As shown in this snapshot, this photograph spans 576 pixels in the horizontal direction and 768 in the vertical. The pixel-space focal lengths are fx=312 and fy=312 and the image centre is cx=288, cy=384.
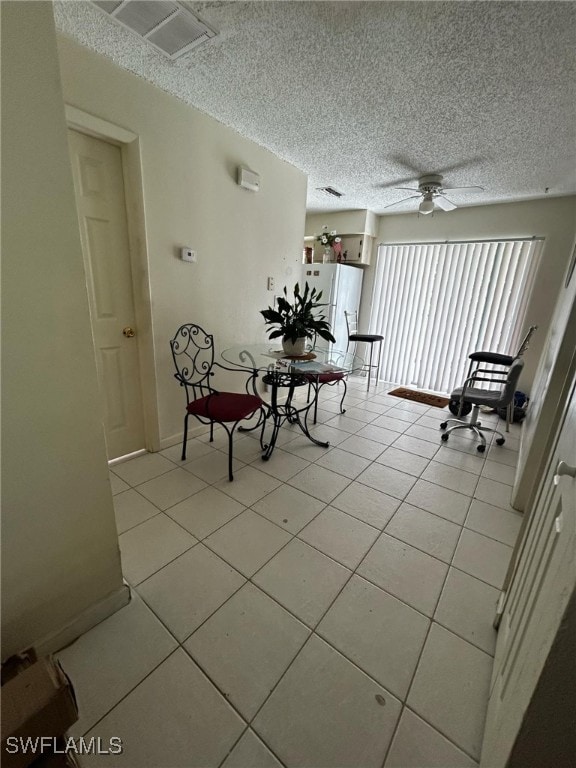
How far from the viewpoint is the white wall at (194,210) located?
189cm

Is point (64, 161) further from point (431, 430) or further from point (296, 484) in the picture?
point (431, 430)

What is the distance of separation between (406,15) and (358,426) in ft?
9.07

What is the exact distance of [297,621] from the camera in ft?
4.15

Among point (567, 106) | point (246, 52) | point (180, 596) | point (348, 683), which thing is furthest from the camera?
point (567, 106)

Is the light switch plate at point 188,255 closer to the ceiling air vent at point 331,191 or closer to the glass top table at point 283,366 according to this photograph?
the glass top table at point 283,366

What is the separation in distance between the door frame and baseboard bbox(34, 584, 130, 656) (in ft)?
4.35

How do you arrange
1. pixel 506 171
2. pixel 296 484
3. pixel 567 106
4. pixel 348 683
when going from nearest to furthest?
1. pixel 348 683
2. pixel 567 106
3. pixel 296 484
4. pixel 506 171

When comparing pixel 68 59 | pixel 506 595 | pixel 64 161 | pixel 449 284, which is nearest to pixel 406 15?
pixel 64 161

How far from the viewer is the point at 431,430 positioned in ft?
10.5

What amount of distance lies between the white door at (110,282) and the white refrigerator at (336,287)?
105 inches

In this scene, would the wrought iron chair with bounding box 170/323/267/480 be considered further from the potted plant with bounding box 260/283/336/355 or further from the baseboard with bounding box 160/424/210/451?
the potted plant with bounding box 260/283/336/355

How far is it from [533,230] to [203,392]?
4132 millimetres

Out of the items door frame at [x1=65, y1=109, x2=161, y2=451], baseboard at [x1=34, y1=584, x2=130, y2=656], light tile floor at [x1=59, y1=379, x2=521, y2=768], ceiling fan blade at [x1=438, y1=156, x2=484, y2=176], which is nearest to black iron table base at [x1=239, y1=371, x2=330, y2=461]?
light tile floor at [x1=59, y1=379, x2=521, y2=768]

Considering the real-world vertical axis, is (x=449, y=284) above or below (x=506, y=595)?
above
